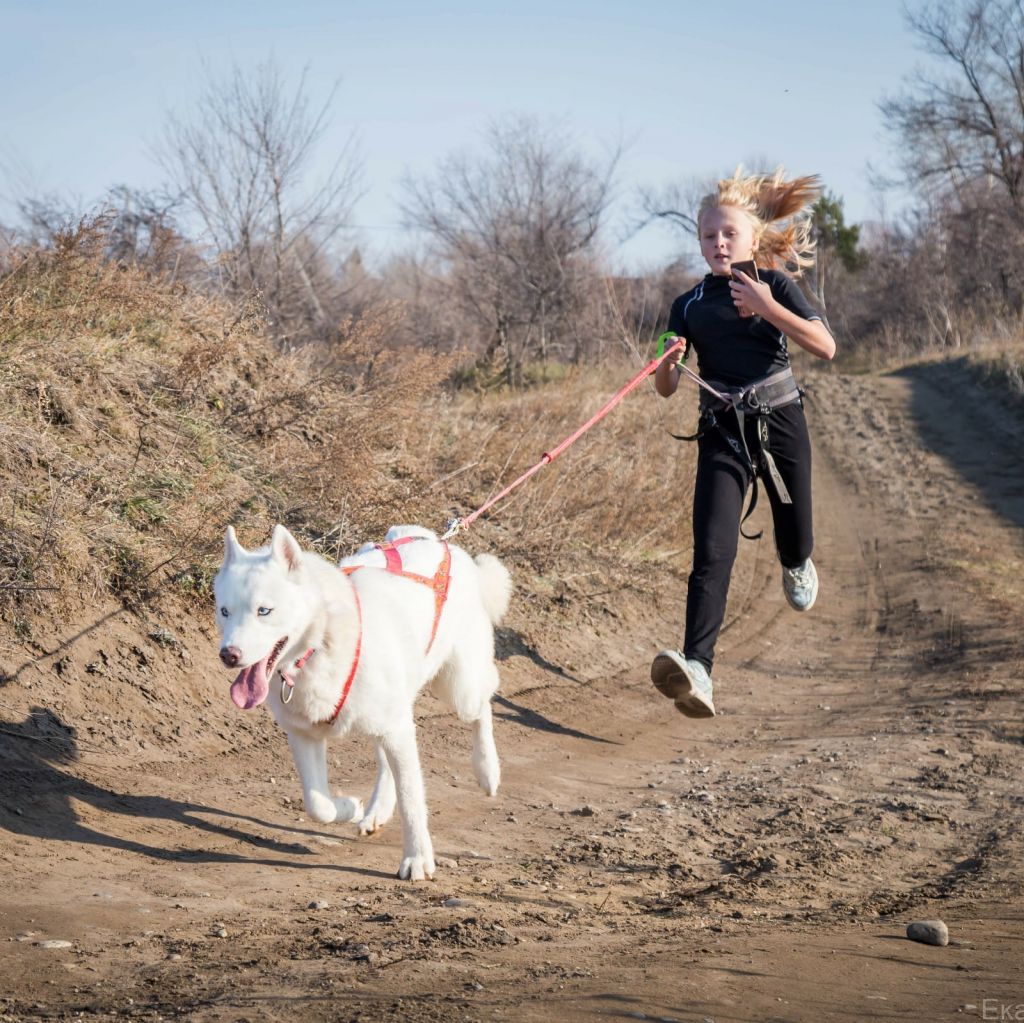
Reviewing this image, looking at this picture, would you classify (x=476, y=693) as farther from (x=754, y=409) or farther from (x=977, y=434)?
(x=977, y=434)

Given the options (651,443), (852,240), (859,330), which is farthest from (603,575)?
(852,240)

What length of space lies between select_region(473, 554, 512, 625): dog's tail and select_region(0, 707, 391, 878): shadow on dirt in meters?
1.35

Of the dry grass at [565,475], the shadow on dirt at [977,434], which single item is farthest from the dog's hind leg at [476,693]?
the shadow on dirt at [977,434]

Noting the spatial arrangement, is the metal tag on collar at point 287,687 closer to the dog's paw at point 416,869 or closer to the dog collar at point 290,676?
the dog collar at point 290,676

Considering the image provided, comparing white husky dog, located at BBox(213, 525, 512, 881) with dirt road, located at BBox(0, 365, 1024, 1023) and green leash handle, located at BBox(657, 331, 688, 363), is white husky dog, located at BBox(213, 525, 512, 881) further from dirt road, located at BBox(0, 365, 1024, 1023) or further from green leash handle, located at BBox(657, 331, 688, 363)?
green leash handle, located at BBox(657, 331, 688, 363)

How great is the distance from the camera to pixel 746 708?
29.0ft

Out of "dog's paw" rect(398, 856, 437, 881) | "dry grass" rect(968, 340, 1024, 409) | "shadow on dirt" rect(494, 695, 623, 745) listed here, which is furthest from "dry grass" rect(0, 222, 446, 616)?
"dry grass" rect(968, 340, 1024, 409)

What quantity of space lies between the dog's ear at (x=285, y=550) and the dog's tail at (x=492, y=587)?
Result: 1558mm

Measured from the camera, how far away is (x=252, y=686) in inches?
171

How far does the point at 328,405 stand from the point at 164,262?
2426mm

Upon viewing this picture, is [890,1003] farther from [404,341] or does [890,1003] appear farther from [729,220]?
[404,341]

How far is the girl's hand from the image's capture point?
17.9 feet

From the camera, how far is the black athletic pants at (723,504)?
561cm

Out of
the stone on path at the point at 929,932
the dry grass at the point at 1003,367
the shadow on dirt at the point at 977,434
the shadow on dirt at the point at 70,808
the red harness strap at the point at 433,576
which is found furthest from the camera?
the dry grass at the point at 1003,367
